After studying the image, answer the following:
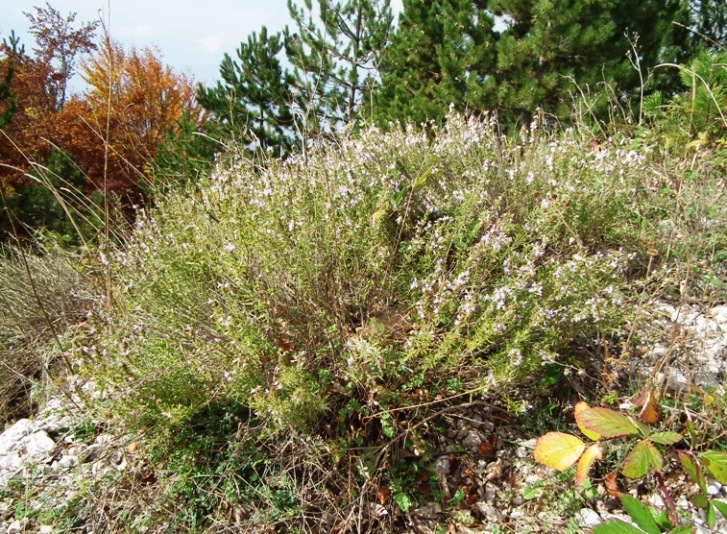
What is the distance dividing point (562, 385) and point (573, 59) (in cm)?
416

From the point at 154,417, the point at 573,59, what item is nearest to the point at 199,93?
the point at 573,59

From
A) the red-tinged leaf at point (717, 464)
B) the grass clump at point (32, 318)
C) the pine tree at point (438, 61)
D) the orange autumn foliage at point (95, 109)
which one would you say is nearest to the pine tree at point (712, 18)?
the pine tree at point (438, 61)

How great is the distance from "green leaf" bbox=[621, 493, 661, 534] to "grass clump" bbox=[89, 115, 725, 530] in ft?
1.93

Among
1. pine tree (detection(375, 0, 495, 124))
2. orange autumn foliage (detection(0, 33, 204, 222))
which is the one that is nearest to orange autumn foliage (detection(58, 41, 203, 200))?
orange autumn foliage (detection(0, 33, 204, 222))

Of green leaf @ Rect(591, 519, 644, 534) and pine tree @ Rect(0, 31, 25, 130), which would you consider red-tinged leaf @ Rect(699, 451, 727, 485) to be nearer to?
green leaf @ Rect(591, 519, 644, 534)

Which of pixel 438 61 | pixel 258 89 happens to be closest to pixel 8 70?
pixel 258 89

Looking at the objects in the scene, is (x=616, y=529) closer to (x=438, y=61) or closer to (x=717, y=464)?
(x=717, y=464)

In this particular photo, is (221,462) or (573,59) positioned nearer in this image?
(221,462)

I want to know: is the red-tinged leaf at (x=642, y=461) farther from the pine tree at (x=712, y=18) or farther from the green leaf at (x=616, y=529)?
the pine tree at (x=712, y=18)

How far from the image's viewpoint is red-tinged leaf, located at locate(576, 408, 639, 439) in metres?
1.38

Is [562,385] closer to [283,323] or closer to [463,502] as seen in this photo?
[463,502]

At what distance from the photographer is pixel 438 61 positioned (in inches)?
214

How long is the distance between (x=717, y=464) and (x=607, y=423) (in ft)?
0.95

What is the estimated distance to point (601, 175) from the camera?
2.72m
